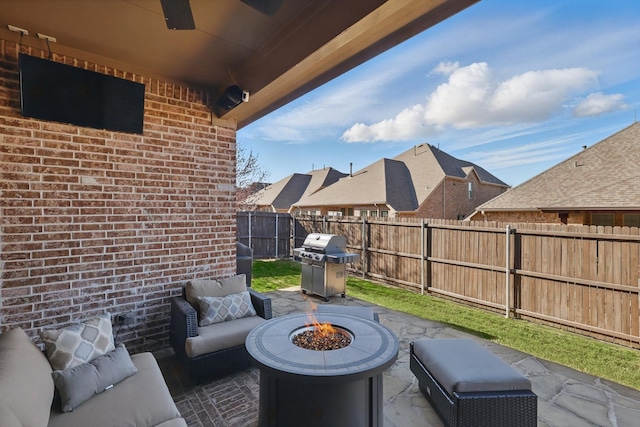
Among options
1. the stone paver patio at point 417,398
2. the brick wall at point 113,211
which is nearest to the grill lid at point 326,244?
the brick wall at point 113,211

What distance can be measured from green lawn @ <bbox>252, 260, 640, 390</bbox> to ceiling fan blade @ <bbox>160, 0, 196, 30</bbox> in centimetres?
508

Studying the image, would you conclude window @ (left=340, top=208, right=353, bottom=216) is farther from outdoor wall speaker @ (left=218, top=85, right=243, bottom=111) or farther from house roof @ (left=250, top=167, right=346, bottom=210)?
outdoor wall speaker @ (left=218, top=85, right=243, bottom=111)

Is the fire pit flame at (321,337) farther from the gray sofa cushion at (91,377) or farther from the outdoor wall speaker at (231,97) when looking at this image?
the outdoor wall speaker at (231,97)

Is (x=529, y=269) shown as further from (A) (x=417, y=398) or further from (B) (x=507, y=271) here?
(A) (x=417, y=398)

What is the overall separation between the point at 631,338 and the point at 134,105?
23.1ft

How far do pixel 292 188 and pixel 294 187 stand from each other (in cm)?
25

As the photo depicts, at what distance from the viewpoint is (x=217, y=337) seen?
2.98 m

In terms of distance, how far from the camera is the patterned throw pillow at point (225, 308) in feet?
10.7

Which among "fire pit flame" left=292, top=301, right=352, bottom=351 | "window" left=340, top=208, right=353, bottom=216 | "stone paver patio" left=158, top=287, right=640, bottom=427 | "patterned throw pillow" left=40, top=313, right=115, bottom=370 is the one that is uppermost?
"window" left=340, top=208, right=353, bottom=216

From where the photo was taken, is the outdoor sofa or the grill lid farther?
the grill lid

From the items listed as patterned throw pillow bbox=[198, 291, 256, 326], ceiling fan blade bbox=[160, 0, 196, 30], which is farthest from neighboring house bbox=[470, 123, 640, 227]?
ceiling fan blade bbox=[160, 0, 196, 30]

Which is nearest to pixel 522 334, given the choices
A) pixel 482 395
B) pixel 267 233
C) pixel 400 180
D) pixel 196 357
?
pixel 482 395

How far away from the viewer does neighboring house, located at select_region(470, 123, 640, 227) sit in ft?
28.1

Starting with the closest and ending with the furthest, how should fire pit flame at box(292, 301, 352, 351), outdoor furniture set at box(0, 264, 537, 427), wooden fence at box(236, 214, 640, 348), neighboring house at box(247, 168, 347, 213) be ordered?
outdoor furniture set at box(0, 264, 537, 427) → fire pit flame at box(292, 301, 352, 351) → wooden fence at box(236, 214, 640, 348) → neighboring house at box(247, 168, 347, 213)
